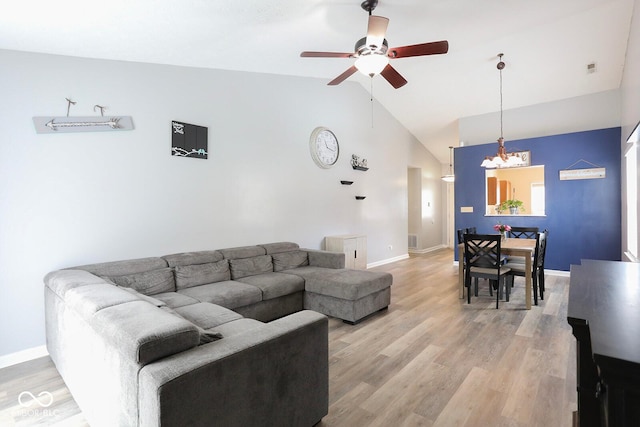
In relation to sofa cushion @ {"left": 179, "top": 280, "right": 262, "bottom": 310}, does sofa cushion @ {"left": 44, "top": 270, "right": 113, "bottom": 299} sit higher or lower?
higher

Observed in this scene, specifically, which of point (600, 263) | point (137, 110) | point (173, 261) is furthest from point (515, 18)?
point (173, 261)

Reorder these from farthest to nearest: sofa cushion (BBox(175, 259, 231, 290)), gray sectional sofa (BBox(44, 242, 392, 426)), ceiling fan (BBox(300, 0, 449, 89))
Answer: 1. sofa cushion (BBox(175, 259, 231, 290))
2. ceiling fan (BBox(300, 0, 449, 89))
3. gray sectional sofa (BBox(44, 242, 392, 426))

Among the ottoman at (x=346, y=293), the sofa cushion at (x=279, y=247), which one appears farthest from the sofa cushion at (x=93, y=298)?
the sofa cushion at (x=279, y=247)

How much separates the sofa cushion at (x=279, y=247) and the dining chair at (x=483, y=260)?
229 cm

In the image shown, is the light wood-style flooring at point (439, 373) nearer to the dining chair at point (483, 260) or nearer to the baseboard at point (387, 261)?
the dining chair at point (483, 260)

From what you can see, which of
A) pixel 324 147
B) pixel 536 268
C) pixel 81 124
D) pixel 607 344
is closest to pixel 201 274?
pixel 81 124

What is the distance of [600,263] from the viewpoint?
210cm

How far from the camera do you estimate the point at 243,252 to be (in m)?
3.95

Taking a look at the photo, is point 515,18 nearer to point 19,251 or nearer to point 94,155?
point 94,155

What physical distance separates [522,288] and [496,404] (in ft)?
11.4

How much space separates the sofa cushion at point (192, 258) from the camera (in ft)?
10.9

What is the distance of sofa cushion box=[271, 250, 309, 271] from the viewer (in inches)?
165

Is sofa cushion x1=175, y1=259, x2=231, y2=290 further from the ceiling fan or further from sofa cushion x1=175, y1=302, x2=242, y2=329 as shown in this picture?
the ceiling fan

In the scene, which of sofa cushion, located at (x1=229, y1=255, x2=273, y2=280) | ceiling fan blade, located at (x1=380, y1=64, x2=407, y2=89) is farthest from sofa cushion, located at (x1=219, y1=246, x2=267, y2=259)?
ceiling fan blade, located at (x1=380, y1=64, x2=407, y2=89)
